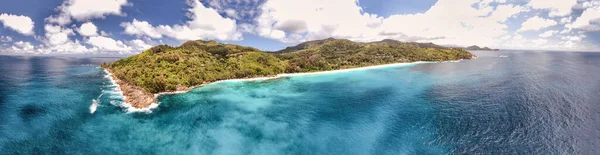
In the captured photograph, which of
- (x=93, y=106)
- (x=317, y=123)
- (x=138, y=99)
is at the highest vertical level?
(x=138, y=99)

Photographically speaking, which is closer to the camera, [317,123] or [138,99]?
[317,123]

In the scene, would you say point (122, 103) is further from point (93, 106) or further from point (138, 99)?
point (93, 106)

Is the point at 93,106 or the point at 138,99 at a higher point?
the point at 138,99

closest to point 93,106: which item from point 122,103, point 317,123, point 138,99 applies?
point 122,103

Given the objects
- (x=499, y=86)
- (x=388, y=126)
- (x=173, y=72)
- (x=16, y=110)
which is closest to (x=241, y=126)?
(x=388, y=126)

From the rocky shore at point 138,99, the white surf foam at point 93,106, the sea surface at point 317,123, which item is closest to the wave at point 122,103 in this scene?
the sea surface at point 317,123

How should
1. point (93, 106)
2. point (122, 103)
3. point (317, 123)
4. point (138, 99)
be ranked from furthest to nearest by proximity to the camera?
point (122, 103)
point (138, 99)
point (93, 106)
point (317, 123)

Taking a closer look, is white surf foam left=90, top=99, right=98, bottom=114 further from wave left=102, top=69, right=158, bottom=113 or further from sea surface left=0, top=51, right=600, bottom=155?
wave left=102, top=69, right=158, bottom=113

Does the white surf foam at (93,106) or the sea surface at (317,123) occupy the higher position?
the white surf foam at (93,106)

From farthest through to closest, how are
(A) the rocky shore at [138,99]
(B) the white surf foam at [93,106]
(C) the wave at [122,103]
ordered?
(A) the rocky shore at [138,99] < (C) the wave at [122,103] < (B) the white surf foam at [93,106]

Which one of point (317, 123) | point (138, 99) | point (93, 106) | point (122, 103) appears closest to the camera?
point (317, 123)

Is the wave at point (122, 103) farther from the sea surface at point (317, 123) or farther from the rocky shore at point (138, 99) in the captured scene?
the rocky shore at point (138, 99)
